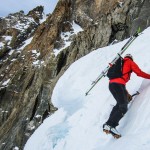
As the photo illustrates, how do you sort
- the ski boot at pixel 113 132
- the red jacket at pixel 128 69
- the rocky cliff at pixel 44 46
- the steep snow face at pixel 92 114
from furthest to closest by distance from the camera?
the rocky cliff at pixel 44 46, the red jacket at pixel 128 69, the ski boot at pixel 113 132, the steep snow face at pixel 92 114

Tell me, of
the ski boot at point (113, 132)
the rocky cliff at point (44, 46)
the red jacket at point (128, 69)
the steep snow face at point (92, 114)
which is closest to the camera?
the steep snow face at point (92, 114)

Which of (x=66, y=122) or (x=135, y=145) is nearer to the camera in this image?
(x=135, y=145)

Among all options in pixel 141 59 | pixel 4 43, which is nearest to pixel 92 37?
pixel 141 59

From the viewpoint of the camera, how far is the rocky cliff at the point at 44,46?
2831 cm

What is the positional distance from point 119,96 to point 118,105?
0.67ft

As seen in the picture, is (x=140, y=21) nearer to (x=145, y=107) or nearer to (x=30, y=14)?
(x=145, y=107)

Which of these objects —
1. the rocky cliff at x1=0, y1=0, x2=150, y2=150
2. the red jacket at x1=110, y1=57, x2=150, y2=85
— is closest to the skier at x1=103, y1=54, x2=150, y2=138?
the red jacket at x1=110, y1=57, x2=150, y2=85

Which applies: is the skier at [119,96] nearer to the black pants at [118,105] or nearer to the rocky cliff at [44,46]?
the black pants at [118,105]

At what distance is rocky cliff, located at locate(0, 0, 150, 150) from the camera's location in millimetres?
28312

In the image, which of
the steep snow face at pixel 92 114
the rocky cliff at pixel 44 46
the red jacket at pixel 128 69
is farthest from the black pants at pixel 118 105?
the rocky cliff at pixel 44 46

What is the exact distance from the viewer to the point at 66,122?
38.0 feet

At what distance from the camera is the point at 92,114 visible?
10.6m

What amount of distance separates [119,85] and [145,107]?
803 millimetres

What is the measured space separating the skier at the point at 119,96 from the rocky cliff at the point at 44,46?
7.41m
